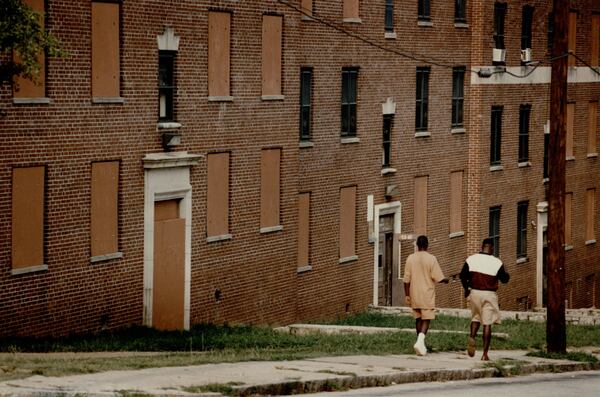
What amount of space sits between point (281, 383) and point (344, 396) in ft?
2.82

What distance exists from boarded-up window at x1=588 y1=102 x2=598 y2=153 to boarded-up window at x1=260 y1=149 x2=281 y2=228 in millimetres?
24054

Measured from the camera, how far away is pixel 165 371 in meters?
20.3

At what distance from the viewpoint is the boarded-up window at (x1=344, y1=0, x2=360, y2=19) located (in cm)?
4349

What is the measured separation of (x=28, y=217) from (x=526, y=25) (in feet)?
97.2

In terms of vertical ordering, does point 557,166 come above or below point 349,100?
below

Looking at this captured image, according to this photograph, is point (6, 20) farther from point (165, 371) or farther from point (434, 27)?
point (434, 27)

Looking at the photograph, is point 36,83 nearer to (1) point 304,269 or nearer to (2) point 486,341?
(2) point 486,341

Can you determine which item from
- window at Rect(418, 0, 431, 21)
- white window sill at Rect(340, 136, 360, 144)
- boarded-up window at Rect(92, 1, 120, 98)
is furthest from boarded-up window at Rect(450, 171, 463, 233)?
boarded-up window at Rect(92, 1, 120, 98)

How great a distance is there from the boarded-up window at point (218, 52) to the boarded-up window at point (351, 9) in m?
7.54

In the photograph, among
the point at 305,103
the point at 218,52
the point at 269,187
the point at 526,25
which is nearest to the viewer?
the point at 218,52

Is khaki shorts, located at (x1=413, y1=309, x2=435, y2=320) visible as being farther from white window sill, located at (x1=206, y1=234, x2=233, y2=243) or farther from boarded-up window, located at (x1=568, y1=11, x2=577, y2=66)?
boarded-up window, located at (x1=568, y1=11, x2=577, y2=66)

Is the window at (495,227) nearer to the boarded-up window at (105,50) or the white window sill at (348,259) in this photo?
the white window sill at (348,259)

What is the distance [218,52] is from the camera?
36.2 metres

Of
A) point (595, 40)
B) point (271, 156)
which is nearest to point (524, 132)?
point (595, 40)
